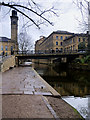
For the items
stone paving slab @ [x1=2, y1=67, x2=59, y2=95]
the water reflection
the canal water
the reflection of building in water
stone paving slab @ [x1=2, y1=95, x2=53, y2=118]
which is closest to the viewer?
stone paving slab @ [x1=2, y1=95, x2=53, y2=118]

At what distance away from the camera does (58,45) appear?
177ft

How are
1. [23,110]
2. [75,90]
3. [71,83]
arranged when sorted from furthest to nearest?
1. [71,83]
2. [75,90]
3. [23,110]

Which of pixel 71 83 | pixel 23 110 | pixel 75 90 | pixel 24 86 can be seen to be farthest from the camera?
pixel 71 83

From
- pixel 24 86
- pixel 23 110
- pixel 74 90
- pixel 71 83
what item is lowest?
pixel 71 83

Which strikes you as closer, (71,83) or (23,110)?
(23,110)

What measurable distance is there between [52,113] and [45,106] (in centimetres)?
52

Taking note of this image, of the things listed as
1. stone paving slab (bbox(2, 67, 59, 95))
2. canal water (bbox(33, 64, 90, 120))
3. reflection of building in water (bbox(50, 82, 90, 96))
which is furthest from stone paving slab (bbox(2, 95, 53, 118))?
reflection of building in water (bbox(50, 82, 90, 96))

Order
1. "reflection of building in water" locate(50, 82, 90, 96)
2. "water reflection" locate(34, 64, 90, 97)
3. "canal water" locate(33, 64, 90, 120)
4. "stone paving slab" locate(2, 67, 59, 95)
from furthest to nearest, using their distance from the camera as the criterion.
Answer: "water reflection" locate(34, 64, 90, 97)
"reflection of building in water" locate(50, 82, 90, 96)
"canal water" locate(33, 64, 90, 120)
"stone paving slab" locate(2, 67, 59, 95)

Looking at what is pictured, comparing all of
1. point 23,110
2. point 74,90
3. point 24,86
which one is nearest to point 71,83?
point 74,90

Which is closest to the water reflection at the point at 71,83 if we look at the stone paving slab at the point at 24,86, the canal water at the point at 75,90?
the canal water at the point at 75,90

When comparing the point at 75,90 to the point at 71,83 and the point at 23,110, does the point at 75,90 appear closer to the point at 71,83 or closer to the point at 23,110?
the point at 71,83

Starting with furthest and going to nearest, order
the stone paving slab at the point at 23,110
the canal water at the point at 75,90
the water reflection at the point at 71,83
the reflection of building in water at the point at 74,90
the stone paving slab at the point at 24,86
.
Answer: the water reflection at the point at 71,83 < the reflection of building in water at the point at 74,90 < the canal water at the point at 75,90 < the stone paving slab at the point at 24,86 < the stone paving slab at the point at 23,110

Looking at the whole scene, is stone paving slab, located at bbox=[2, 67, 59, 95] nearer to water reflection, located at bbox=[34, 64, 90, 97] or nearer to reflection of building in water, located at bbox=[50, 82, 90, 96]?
reflection of building in water, located at bbox=[50, 82, 90, 96]

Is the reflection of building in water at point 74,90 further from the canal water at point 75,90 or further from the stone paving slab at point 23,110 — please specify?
the stone paving slab at point 23,110
